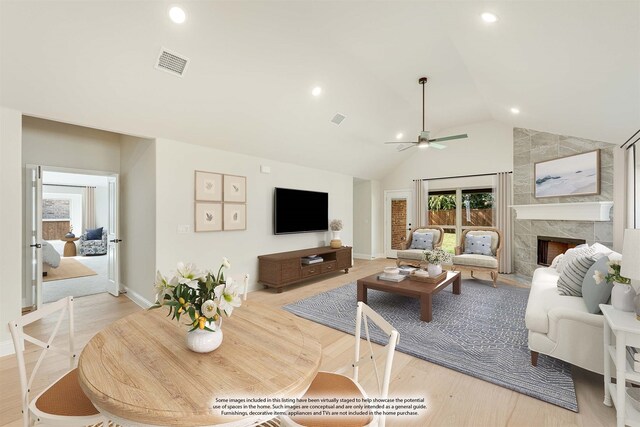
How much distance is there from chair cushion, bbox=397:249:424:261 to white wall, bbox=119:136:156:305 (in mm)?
4115

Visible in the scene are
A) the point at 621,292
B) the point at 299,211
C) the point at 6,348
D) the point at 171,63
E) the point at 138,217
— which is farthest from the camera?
the point at 299,211

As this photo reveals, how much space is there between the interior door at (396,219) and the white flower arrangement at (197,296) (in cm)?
665

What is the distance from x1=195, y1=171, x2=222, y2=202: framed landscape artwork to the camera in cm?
388

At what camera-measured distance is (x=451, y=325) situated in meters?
3.04

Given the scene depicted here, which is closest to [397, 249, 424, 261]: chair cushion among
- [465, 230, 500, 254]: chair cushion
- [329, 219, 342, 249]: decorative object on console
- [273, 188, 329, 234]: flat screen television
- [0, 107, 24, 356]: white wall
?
[465, 230, 500, 254]: chair cushion

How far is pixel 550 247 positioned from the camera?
5.07 metres

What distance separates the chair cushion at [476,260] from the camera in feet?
15.4

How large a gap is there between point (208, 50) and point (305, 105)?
1519mm

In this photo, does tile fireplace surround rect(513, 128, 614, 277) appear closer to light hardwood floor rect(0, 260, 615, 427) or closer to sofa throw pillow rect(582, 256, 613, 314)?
sofa throw pillow rect(582, 256, 613, 314)

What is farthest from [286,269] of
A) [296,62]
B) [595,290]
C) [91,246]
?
[91,246]

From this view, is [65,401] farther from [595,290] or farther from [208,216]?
[595,290]

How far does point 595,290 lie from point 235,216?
408cm

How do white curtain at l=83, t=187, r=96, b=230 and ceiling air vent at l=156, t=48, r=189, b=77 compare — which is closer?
ceiling air vent at l=156, t=48, r=189, b=77

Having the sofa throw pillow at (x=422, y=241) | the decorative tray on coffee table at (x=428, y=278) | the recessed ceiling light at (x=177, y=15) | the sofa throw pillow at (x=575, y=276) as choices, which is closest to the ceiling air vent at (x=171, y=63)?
the recessed ceiling light at (x=177, y=15)
